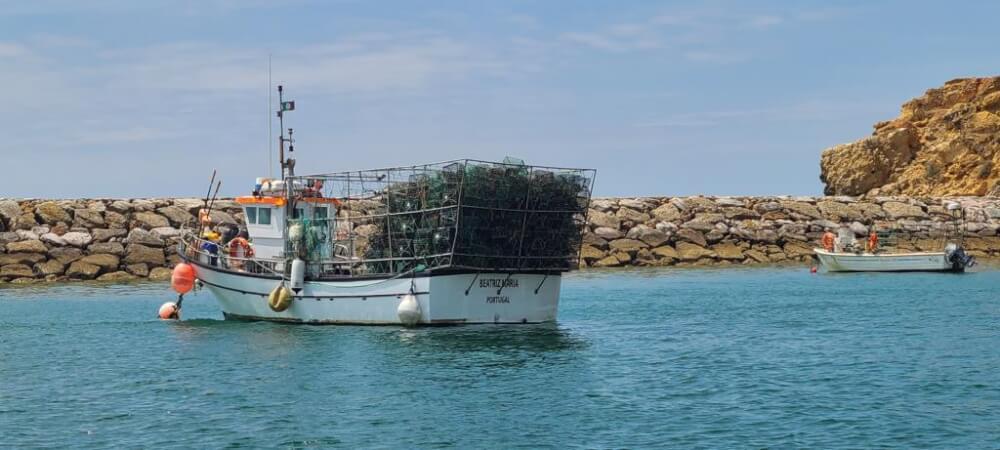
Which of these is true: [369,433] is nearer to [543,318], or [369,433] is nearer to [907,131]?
[543,318]

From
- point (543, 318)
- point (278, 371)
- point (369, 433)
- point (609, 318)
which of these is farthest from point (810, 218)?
point (369, 433)

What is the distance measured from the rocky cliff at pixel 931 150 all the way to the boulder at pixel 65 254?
79.3m

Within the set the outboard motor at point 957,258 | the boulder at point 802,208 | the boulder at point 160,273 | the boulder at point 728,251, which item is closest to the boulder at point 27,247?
the boulder at point 160,273

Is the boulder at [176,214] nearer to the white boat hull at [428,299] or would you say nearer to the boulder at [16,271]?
the boulder at [16,271]

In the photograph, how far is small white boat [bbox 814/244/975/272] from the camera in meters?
70.2

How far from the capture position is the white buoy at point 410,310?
3675 centimetres

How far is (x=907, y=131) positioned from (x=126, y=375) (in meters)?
109

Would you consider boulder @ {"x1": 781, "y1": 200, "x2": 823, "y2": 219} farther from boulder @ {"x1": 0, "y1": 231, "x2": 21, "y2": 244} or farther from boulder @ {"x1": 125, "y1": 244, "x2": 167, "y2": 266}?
boulder @ {"x1": 0, "y1": 231, "x2": 21, "y2": 244}

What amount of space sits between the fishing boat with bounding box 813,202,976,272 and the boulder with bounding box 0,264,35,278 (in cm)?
4427

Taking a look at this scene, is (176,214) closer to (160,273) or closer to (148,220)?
(148,220)

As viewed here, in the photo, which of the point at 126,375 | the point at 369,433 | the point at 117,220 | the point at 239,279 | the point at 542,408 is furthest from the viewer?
the point at 117,220

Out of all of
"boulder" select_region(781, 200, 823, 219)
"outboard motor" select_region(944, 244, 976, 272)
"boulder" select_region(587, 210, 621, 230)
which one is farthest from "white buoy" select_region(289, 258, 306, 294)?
"boulder" select_region(781, 200, 823, 219)

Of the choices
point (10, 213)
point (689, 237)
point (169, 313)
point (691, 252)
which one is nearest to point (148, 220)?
point (10, 213)

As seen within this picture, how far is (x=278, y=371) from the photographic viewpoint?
3066 cm
